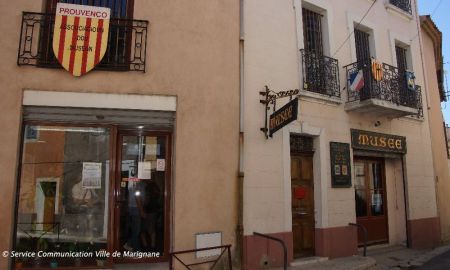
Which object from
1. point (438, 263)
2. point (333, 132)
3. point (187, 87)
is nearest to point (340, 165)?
point (333, 132)

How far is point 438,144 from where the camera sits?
1213 centimetres

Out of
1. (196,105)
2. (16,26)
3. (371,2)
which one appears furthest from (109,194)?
(371,2)

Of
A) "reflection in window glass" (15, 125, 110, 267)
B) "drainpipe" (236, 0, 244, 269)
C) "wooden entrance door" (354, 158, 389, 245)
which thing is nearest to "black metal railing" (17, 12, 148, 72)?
"reflection in window glass" (15, 125, 110, 267)

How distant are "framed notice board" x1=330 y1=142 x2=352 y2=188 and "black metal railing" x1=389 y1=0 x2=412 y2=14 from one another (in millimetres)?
5291

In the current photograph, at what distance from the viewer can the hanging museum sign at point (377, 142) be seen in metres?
9.41

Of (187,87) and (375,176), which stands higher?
(187,87)

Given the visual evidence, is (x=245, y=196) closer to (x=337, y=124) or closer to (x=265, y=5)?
(x=337, y=124)

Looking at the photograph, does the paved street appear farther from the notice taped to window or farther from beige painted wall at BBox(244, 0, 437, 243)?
the notice taped to window

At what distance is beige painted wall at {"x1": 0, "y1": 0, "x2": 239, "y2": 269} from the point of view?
6.34 m

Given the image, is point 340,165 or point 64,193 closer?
point 64,193

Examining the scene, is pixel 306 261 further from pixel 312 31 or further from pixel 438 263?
pixel 312 31

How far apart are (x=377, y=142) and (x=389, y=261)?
288cm

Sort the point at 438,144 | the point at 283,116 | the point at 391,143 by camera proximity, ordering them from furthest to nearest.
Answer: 1. the point at 438,144
2. the point at 391,143
3. the point at 283,116

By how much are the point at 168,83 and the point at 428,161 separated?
27.7 feet
